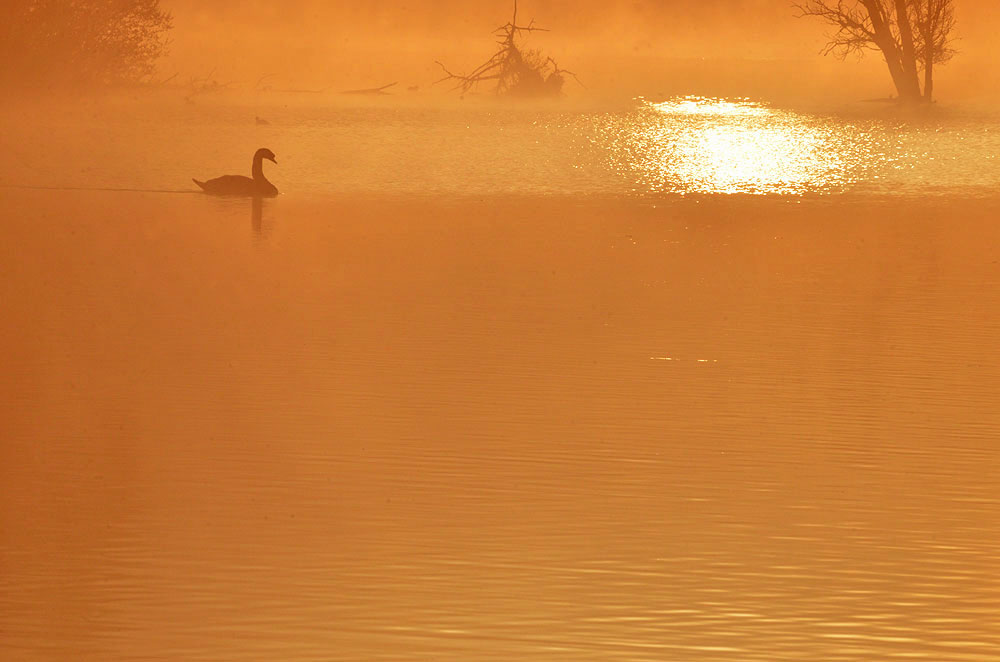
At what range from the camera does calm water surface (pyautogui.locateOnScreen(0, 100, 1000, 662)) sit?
5.40m

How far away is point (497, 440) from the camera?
25.3 feet

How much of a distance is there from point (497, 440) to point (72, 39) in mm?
32916

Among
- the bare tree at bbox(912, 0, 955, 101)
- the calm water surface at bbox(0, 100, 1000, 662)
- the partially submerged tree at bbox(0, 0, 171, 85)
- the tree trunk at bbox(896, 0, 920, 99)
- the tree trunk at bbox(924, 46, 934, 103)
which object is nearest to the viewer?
the calm water surface at bbox(0, 100, 1000, 662)

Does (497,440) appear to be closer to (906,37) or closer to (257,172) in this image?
(257,172)

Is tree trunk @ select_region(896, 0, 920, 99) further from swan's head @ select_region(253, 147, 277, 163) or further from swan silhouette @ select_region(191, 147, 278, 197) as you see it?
swan silhouette @ select_region(191, 147, 278, 197)

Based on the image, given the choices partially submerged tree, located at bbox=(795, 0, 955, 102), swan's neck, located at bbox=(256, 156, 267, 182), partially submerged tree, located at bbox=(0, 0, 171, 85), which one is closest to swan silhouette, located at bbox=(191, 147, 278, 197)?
swan's neck, located at bbox=(256, 156, 267, 182)

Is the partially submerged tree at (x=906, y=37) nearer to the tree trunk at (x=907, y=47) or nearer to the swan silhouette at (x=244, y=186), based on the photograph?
the tree trunk at (x=907, y=47)

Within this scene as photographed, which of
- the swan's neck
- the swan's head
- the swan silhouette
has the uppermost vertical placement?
the swan's head

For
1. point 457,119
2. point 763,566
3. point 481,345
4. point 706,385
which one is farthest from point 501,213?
point 457,119

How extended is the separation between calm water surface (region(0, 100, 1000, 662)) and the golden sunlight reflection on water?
5192mm

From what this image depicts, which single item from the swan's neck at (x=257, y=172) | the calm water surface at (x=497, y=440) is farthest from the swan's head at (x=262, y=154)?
the calm water surface at (x=497, y=440)

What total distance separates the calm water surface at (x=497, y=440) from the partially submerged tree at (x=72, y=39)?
21.5 m

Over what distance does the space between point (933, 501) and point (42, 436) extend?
363cm

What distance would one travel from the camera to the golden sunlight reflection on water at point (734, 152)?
22.3 m
